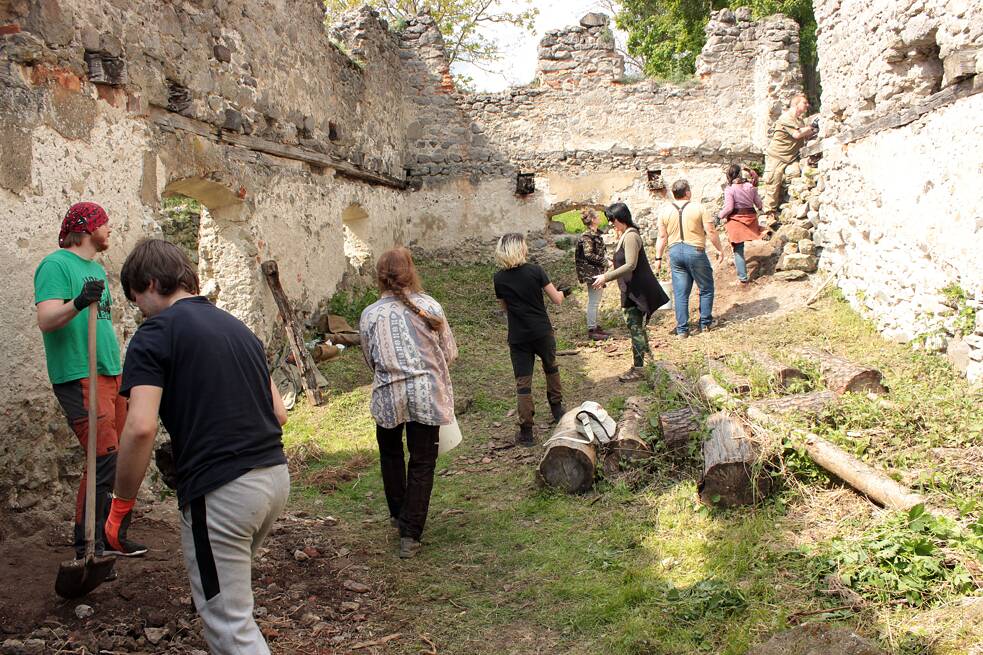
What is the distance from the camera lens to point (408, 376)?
4.08 meters

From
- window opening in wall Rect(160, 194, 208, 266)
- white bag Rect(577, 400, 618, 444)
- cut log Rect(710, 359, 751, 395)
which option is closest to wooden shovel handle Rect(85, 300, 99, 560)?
white bag Rect(577, 400, 618, 444)

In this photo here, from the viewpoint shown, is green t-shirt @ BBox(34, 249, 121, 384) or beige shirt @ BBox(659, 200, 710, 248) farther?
beige shirt @ BBox(659, 200, 710, 248)

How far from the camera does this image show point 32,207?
433 cm

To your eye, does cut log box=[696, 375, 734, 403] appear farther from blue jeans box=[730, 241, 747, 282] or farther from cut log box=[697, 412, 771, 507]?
blue jeans box=[730, 241, 747, 282]

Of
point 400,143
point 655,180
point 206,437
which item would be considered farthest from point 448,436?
point 655,180

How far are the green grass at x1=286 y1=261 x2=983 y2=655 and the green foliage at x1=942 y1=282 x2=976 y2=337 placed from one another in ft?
1.15

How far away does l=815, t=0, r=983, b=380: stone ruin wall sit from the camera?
18.8 ft

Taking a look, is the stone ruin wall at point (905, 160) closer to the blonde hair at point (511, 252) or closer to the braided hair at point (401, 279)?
the blonde hair at point (511, 252)

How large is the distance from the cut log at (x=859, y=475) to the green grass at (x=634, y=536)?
97mm

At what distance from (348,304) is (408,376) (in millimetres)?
5940

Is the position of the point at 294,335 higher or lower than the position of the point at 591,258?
lower

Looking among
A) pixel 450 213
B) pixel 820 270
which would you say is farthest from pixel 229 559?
pixel 450 213

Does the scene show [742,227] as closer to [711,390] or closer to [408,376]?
[711,390]

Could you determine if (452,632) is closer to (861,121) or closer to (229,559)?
(229,559)
